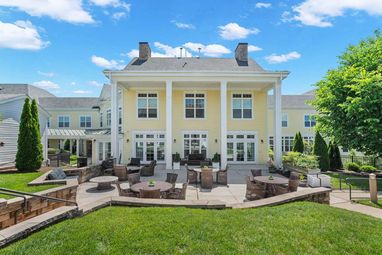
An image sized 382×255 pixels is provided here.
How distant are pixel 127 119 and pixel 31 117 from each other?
298 inches

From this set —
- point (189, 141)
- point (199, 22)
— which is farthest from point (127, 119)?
point (199, 22)

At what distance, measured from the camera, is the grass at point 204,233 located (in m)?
3.87

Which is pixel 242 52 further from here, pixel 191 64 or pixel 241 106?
pixel 241 106

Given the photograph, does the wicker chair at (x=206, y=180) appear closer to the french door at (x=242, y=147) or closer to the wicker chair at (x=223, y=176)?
the wicker chair at (x=223, y=176)

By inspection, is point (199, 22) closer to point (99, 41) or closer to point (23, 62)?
point (99, 41)

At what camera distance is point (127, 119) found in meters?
19.2

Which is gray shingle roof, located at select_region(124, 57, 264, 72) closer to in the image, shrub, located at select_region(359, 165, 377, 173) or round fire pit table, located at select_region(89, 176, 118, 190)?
shrub, located at select_region(359, 165, 377, 173)

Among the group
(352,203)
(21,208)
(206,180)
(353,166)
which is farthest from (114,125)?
(353,166)

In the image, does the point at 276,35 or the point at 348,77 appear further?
the point at 276,35

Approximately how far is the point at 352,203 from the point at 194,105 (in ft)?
44.9

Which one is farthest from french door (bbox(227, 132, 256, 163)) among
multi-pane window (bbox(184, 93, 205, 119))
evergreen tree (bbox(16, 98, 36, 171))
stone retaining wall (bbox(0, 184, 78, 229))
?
stone retaining wall (bbox(0, 184, 78, 229))

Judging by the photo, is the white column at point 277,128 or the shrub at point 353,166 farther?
the shrub at point 353,166

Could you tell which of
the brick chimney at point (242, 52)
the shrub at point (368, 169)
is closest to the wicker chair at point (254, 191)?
the shrub at point (368, 169)

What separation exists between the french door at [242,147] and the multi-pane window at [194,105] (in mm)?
3249
